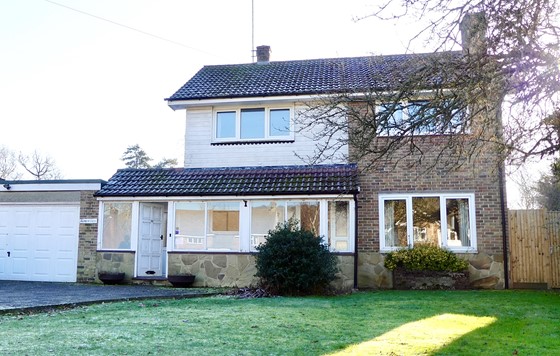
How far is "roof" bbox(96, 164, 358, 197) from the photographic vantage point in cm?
1435

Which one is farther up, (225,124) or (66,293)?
(225,124)

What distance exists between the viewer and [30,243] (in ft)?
52.2

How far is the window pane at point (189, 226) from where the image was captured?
15.0 meters

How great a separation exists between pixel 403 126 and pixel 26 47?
36.0ft

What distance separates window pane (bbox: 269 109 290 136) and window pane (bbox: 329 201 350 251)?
2915mm

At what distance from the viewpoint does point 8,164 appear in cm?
4206

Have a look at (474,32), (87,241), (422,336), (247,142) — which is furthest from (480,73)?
(87,241)

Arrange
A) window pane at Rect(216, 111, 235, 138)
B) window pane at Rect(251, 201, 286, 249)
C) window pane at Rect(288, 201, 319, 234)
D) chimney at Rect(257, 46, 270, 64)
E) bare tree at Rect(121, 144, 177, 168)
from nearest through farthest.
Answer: window pane at Rect(288, 201, 319, 234) → window pane at Rect(251, 201, 286, 249) → window pane at Rect(216, 111, 235, 138) → chimney at Rect(257, 46, 270, 64) → bare tree at Rect(121, 144, 177, 168)

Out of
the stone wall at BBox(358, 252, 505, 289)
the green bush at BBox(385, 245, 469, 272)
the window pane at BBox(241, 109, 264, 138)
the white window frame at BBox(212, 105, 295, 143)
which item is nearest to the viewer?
the green bush at BBox(385, 245, 469, 272)

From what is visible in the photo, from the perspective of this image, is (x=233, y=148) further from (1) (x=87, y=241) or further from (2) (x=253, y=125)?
(1) (x=87, y=241)

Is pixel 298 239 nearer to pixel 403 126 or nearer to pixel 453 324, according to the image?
pixel 453 324

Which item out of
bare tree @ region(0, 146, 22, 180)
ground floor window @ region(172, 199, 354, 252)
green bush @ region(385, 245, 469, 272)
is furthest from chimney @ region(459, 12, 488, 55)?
bare tree @ region(0, 146, 22, 180)

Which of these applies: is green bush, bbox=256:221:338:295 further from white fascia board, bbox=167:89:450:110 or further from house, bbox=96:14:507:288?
white fascia board, bbox=167:89:450:110

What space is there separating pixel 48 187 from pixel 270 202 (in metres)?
6.93
